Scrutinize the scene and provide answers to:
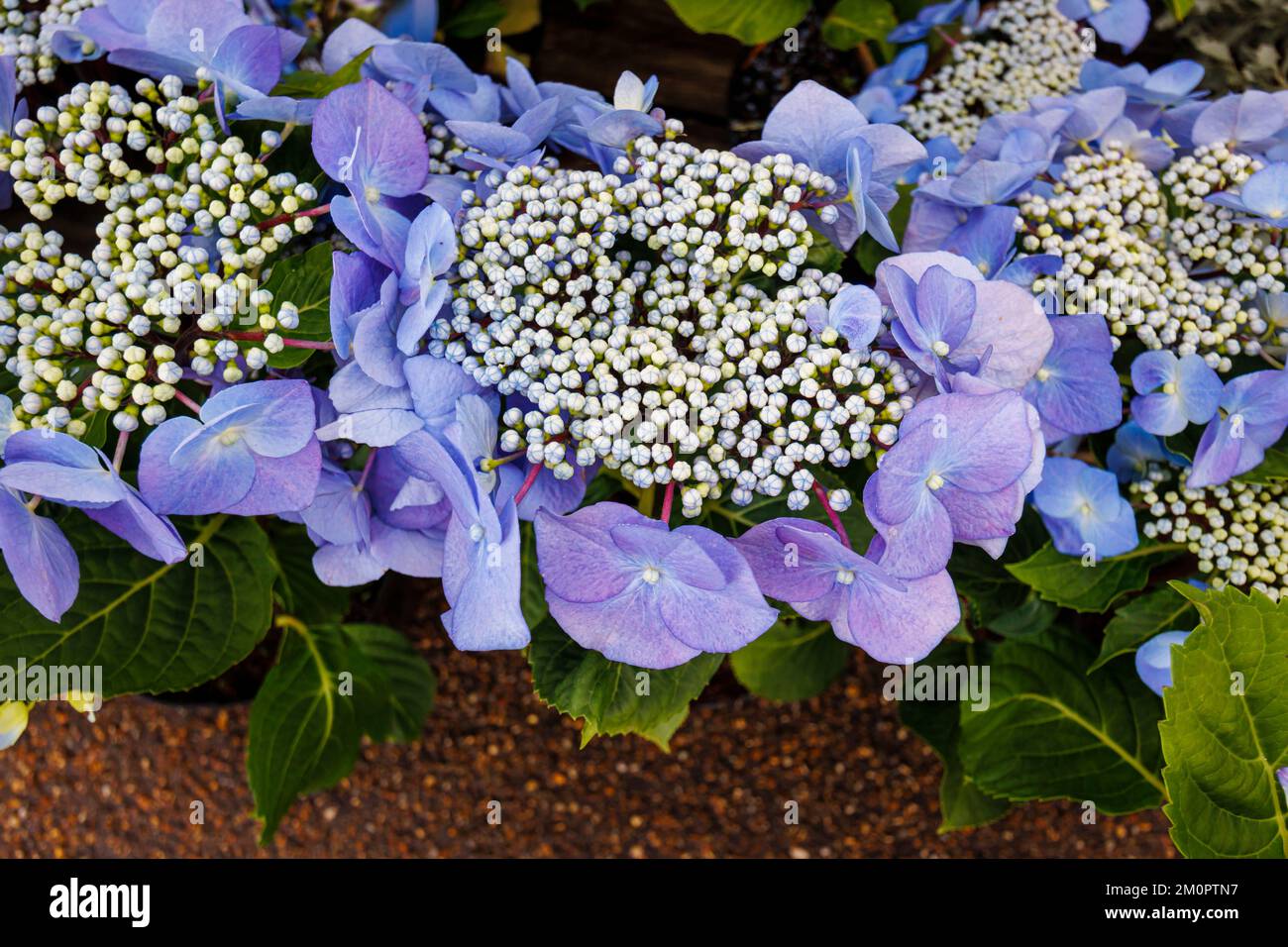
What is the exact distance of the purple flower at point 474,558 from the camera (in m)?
0.56

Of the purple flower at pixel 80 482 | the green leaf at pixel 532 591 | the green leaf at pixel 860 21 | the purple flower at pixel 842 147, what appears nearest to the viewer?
the purple flower at pixel 80 482

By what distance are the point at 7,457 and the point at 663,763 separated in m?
0.83

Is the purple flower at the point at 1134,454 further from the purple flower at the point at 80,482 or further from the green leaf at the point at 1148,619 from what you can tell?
the purple flower at the point at 80,482

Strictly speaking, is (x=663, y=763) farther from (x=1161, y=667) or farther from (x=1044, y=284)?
(x=1044, y=284)

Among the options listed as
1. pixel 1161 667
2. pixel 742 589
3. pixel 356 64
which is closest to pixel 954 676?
pixel 1161 667

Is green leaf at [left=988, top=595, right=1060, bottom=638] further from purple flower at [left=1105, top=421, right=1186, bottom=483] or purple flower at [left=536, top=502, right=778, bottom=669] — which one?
purple flower at [left=536, top=502, right=778, bottom=669]

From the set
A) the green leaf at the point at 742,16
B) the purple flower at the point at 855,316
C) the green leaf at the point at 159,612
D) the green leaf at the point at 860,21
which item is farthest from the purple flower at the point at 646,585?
the green leaf at the point at 860,21

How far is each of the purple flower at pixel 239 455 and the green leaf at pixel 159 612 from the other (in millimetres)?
240

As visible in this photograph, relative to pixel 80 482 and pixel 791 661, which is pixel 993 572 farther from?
pixel 80 482

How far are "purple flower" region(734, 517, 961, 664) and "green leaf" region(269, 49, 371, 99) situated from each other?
43cm

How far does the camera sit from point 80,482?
21.9 inches

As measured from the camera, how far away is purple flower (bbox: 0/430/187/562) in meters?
0.54

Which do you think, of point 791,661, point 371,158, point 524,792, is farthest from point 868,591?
point 524,792

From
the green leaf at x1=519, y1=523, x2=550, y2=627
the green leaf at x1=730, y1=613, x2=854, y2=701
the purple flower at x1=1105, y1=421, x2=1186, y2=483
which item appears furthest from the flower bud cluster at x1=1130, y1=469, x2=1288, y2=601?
the green leaf at x1=519, y1=523, x2=550, y2=627
